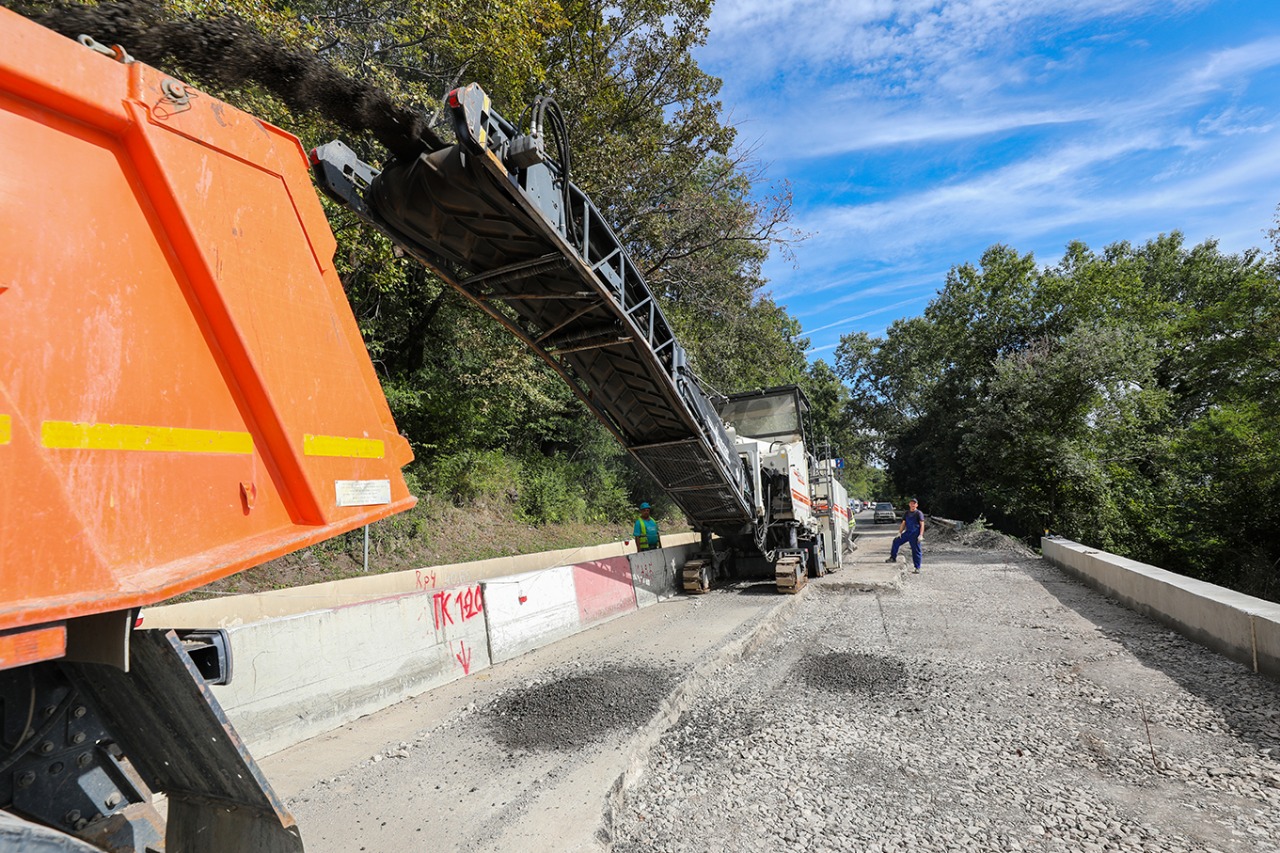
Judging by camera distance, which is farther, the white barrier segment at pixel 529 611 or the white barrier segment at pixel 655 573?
the white barrier segment at pixel 655 573

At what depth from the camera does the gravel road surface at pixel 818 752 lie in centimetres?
344

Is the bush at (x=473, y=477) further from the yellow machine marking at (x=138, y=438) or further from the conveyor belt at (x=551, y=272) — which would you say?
the yellow machine marking at (x=138, y=438)

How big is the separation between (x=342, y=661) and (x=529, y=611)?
8.50 feet

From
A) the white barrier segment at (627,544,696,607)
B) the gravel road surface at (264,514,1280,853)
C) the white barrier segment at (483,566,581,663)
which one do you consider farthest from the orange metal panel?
the white barrier segment at (627,544,696,607)

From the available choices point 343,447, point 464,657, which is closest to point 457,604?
Result: point 464,657

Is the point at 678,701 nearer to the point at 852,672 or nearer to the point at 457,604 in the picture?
the point at 852,672

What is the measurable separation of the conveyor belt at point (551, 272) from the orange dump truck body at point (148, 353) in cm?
274

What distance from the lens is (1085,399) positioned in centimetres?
2025

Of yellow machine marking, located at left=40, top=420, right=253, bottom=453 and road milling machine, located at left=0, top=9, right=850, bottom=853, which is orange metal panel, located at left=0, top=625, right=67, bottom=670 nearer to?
road milling machine, located at left=0, top=9, right=850, bottom=853

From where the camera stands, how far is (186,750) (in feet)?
6.23

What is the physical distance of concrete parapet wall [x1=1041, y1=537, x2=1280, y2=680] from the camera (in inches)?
224

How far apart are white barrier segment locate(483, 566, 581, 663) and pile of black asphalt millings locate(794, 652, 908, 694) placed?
2.95 metres

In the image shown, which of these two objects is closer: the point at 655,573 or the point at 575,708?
the point at 575,708

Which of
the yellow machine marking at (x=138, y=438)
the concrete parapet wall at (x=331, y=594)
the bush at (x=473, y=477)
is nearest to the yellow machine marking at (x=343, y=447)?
the yellow machine marking at (x=138, y=438)
